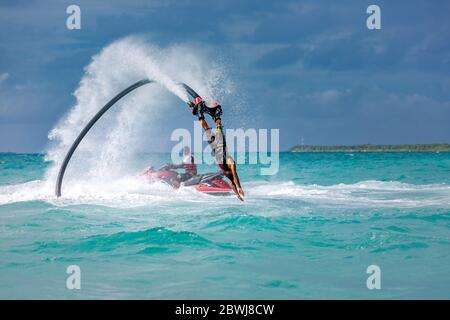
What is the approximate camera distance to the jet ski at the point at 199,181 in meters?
20.0

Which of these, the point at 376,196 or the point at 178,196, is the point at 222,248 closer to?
the point at 178,196

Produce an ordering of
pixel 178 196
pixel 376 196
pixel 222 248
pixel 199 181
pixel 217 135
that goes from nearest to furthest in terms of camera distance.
Answer: pixel 217 135 < pixel 222 248 < pixel 178 196 < pixel 199 181 < pixel 376 196

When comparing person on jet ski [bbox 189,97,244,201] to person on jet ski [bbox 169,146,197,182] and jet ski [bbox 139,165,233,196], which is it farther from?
person on jet ski [bbox 169,146,197,182]

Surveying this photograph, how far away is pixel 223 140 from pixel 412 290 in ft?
13.1

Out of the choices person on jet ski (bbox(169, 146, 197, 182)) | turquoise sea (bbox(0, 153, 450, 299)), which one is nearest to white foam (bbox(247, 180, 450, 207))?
turquoise sea (bbox(0, 153, 450, 299))

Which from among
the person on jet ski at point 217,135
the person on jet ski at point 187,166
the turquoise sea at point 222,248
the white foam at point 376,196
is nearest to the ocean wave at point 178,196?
the white foam at point 376,196

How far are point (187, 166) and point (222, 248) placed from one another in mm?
10905

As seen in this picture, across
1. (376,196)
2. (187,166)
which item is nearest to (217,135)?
→ (187,166)

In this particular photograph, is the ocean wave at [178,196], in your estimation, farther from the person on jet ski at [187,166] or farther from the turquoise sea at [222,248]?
the person on jet ski at [187,166]

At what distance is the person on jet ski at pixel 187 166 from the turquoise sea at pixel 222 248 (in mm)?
2692

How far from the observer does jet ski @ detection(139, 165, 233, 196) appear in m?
20.0

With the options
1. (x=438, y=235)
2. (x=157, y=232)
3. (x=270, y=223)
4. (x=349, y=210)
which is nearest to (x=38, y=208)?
(x=157, y=232)

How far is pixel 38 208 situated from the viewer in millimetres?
17141

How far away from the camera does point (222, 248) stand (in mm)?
11227
